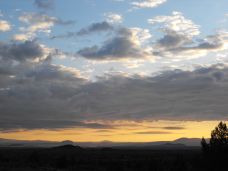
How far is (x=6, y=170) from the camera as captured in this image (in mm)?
47688

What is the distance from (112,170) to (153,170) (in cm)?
559

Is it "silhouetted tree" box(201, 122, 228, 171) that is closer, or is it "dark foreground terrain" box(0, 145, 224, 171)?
"silhouetted tree" box(201, 122, 228, 171)

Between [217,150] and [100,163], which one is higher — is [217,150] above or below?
above

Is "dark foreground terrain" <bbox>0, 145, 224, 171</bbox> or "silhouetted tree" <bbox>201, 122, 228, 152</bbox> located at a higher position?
"silhouetted tree" <bbox>201, 122, 228, 152</bbox>

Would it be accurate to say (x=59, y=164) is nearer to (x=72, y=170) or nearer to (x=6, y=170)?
(x=72, y=170)

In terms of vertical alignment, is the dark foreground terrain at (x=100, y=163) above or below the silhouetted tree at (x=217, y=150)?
below

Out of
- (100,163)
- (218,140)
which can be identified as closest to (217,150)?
(218,140)

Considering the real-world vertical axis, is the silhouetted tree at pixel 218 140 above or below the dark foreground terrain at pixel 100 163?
above

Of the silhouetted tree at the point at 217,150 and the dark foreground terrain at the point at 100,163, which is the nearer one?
the silhouetted tree at the point at 217,150

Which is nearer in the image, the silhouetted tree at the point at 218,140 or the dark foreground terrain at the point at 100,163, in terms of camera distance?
the silhouetted tree at the point at 218,140

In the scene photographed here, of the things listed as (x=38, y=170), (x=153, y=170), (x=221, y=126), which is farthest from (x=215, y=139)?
(x=38, y=170)

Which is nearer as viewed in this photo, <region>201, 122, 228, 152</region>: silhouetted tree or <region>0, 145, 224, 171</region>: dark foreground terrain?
<region>201, 122, 228, 152</region>: silhouetted tree

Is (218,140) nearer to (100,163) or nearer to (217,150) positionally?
(217,150)

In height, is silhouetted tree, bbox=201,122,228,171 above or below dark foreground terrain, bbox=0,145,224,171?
above
